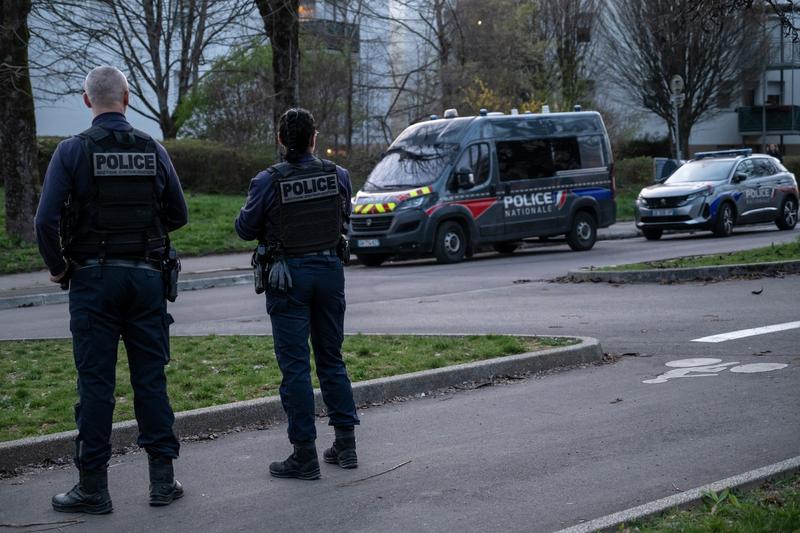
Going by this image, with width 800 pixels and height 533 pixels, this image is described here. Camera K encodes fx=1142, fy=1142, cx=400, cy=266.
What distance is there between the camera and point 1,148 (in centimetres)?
2259

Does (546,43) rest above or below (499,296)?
above

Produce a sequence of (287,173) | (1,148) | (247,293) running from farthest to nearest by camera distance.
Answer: (1,148), (247,293), (287,173)

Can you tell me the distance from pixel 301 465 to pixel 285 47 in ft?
59.2

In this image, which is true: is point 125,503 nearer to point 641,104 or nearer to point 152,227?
point 152,227

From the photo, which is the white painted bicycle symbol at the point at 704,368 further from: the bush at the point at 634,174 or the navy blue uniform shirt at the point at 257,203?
the bush at the point at 634,174

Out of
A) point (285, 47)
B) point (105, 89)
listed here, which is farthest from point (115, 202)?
point (285, 47)

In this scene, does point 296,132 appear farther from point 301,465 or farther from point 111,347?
point 301,465

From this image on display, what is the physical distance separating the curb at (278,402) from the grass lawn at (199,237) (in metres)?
13.6

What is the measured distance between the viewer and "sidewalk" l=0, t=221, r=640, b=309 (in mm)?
16109

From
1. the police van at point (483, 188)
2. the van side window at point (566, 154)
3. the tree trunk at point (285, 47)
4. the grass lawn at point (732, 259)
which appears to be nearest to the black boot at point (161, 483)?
the grass lawn at point (732, 259)

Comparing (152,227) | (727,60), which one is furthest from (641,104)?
(152,227)

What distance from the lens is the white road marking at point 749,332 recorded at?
33.9 feet

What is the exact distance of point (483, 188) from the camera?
2148 centimetres

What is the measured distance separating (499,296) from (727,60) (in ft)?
109
